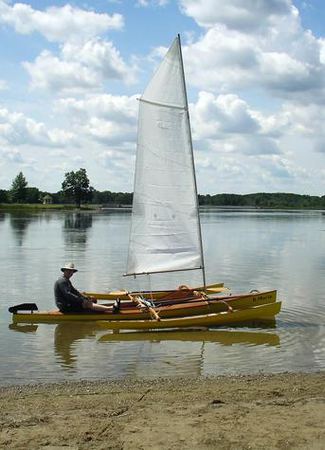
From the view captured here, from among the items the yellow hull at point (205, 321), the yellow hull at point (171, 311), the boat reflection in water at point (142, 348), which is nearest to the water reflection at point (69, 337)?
the boat reflection in water at point (142, 348)

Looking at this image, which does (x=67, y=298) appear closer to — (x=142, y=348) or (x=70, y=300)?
(x=70, y=300)

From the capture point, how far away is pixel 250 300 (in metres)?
18.0

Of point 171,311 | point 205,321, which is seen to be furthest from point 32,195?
point 205,321

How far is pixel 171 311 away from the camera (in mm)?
17406

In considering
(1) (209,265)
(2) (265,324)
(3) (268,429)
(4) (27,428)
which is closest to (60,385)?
(4) (27,428)

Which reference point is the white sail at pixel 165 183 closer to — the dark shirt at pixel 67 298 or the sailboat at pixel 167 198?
the sailboat at pixel 167 198

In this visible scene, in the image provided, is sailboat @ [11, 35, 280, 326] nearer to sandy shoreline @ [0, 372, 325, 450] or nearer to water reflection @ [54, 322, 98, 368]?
water reflection @ [54, 322, 98, 368]

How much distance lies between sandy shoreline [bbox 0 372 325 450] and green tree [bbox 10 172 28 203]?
526ft

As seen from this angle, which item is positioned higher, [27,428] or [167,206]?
[167,206]

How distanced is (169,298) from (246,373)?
24.5 feet

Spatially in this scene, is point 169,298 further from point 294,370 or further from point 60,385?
point 60,385

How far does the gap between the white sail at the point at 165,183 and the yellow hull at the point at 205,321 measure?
2304mm

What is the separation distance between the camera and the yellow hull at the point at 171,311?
56.0 ft

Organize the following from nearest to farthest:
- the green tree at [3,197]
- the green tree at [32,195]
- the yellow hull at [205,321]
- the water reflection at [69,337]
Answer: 1. the water reflection at [69,337]
2. the yellow hull at [205,321]
3. the green tree at [3,197]
4. the green tree at [32,195]
